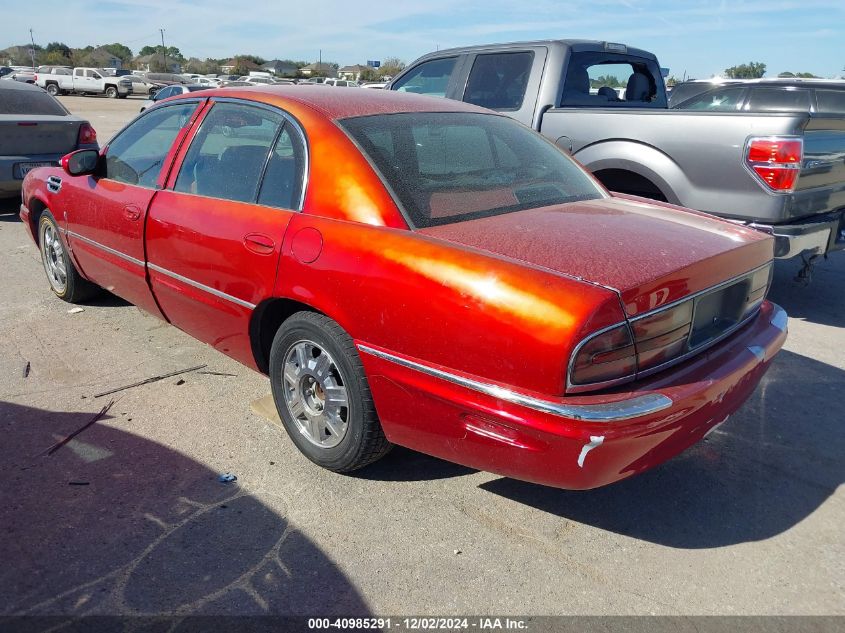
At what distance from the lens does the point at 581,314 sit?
214 centimetres

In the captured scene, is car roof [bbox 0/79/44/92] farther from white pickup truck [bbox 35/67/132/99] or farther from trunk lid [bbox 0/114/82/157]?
white pickup truck [bbox 35/67/132/99]

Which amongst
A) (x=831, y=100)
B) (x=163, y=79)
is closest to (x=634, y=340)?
(x=831, y=100)

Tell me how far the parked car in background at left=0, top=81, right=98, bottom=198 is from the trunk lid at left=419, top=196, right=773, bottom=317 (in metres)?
6.99

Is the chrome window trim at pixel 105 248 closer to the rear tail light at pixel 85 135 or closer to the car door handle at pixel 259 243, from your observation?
the car door handle at pixel 259 243

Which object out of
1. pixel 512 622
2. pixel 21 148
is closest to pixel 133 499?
pixel 512 622

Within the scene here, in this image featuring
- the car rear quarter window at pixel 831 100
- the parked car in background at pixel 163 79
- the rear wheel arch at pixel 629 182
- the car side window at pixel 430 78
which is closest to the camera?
the rear wheel arch at pixel 629 182

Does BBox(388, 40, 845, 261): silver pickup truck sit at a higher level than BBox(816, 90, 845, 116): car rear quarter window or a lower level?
lower

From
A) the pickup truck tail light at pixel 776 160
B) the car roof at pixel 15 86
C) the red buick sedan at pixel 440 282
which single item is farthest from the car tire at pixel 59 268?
the pickup truck tail light at pixel 776 160

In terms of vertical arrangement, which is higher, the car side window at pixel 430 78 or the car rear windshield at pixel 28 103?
the car side window at pixel 430 78

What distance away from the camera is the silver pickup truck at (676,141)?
4566mm

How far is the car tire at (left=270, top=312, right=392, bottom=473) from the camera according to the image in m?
2.78

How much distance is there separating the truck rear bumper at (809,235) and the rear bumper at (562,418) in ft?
7.15

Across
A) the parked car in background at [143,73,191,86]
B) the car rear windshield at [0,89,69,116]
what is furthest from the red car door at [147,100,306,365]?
the parked car in background at [143,73,191,86]

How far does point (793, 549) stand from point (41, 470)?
3.14m
